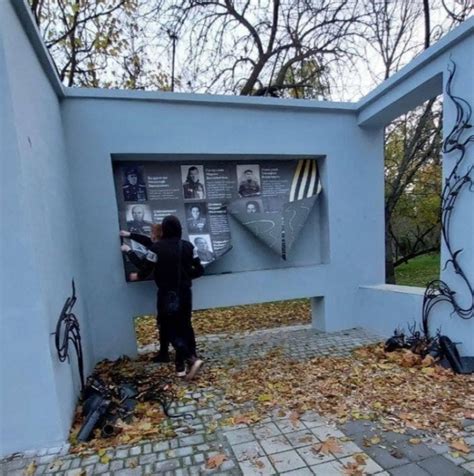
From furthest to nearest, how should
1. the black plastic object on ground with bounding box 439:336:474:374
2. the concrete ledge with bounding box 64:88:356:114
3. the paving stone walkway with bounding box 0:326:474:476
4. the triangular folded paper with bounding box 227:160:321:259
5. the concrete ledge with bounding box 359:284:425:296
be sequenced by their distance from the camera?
the triangular folded paper with bounding box 227:160:321:259 → the concrete ledge with bounding box 359:284:425:296 → the concrete ledge with bounding box 64:88:356:114 → the black plastic object on ground with bounding box 439:336:474:374 → the paving stone walkway with bounding box 0:326:474:476

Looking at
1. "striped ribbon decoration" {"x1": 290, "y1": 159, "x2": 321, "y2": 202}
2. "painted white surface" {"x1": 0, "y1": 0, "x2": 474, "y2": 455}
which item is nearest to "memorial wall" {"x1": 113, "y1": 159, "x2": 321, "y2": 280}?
"striped ribbon decoration" {"x1": 290, "y1": 159, "x2": 321, "y2": 202}

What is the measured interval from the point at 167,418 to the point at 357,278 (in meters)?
3.56

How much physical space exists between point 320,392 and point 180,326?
159 centimetres

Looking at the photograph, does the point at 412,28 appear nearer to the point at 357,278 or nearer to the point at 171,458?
the point at 357,278

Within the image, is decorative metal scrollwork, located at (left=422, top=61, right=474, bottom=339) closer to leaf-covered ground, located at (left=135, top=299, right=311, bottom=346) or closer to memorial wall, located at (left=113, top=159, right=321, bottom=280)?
memorial wall, located at (left=113, top=159, right=321, bottom=280)

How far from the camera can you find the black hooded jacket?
3.39 m

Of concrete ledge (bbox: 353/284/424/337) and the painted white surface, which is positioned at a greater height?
the painted white surface

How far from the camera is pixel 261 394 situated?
2957 millimetres

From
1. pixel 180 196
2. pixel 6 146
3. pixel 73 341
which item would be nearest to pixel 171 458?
pixel 73 341

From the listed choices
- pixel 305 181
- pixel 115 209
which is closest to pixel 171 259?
pixel 115 209


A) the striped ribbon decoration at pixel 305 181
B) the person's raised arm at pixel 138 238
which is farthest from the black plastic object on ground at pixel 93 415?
the striped ribbon decoration at pixel 305 181

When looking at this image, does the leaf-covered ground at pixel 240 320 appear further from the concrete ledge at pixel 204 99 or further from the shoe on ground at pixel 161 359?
the concrete ledge at pixel 204 99

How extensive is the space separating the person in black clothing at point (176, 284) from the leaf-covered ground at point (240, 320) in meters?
1.77

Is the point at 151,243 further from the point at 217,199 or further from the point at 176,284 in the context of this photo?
the point at 217,199
